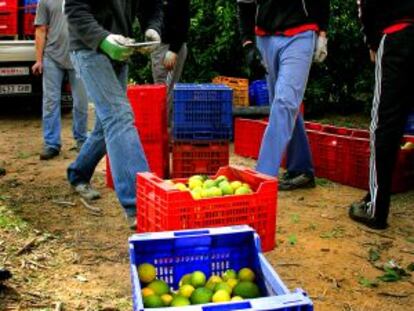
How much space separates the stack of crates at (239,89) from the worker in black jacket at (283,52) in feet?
9.08

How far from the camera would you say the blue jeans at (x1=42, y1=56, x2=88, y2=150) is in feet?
25.8

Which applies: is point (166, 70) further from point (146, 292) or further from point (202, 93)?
point (146, 292)

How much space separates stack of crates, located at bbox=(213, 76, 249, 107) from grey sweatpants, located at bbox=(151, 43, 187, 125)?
1.60m

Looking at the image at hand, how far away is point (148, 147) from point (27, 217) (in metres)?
1.35

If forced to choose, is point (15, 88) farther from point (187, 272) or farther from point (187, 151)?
point (187, 272)

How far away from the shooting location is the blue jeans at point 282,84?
17.2 ft

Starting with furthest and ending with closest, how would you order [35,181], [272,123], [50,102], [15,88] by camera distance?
[15,88] < [50,102] < [35,181] < [272,123]

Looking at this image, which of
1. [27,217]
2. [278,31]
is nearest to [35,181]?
[27,217]

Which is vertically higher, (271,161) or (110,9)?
(110,9)

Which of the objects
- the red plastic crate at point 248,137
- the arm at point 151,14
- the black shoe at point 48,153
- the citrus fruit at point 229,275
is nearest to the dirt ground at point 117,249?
the citrus fruit at point 229,275

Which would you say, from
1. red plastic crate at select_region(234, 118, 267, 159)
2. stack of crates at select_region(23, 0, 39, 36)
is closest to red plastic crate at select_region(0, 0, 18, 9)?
stack of crates at select_region(23, 0, 39, 36)

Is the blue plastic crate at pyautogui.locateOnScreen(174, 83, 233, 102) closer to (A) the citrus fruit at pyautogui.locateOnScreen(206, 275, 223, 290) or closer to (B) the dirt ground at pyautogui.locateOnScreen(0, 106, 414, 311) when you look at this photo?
(B) the dirt ground at pyautogui.locateOnScreen(0, 106, 414, 311)

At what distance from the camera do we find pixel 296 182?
6.12 metres

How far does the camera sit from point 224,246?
3.36m
